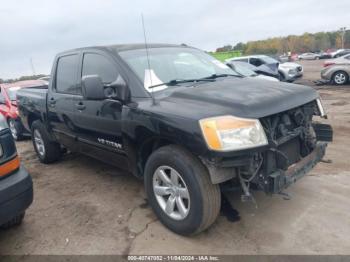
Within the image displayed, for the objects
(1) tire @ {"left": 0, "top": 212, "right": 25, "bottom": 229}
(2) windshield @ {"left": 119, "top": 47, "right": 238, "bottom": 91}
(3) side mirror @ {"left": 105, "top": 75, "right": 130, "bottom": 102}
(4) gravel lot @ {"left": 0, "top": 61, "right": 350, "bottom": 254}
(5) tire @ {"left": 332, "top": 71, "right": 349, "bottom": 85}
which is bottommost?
(4) gravel lot @ {"left": 0, "top": 61, "right": 350, "bottom": 254}

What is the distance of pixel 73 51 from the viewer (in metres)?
4.77

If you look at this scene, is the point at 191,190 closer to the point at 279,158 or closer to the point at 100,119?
the point at 279,158

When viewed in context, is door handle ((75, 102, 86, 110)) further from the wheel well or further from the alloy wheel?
the alloy wheel

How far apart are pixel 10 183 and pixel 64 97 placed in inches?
81.5

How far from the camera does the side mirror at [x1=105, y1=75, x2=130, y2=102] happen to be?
349cm

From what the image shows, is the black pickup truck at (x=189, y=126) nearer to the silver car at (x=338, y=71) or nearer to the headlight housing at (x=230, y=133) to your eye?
the headlight housing at (x=230, y=133)

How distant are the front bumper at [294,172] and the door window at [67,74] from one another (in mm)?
2868

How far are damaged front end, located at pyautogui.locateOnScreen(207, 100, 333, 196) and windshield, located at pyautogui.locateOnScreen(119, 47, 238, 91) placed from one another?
3.78ft

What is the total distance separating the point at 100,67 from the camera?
406cm

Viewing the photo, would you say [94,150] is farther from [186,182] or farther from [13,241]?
[186,182]

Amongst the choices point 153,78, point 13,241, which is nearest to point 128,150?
point 153,78

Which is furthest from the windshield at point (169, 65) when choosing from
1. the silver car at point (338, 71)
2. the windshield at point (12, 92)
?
the silver car at point (338, 71)

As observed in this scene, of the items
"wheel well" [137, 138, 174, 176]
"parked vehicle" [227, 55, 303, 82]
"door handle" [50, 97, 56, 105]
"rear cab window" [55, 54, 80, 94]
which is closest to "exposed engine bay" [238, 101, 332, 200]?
"wheel well" [137, 138, 174, 176]

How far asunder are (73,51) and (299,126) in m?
3.23
